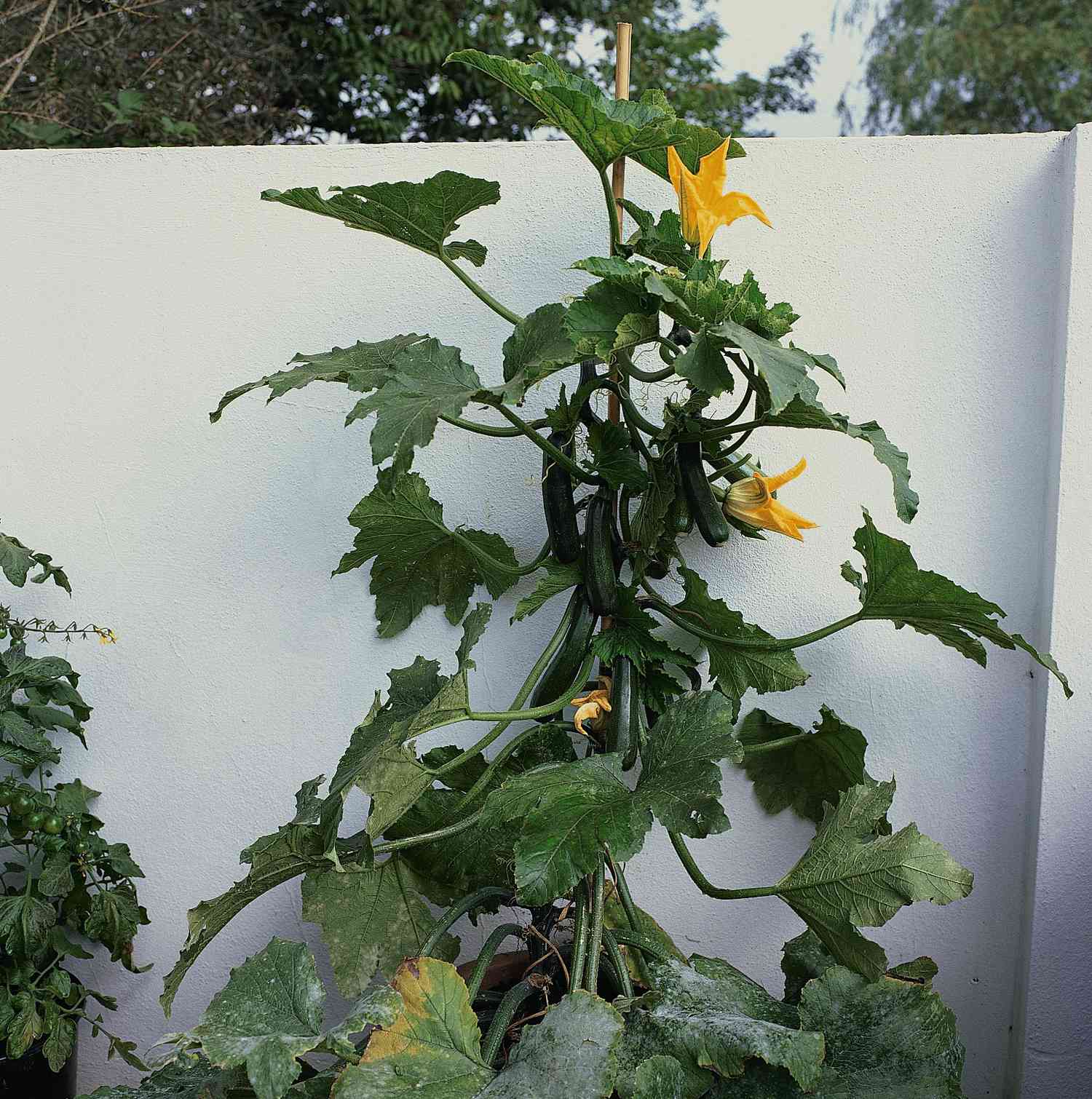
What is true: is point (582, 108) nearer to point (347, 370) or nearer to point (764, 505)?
point (347, 370)

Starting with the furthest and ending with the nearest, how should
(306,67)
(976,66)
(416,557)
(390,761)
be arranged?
(976,66)
(306,67)
(416,557)
(390,761)

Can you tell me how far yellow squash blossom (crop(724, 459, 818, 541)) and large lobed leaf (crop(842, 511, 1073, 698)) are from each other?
105 mm

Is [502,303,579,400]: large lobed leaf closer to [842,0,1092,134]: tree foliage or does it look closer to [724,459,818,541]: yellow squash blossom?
[724,459,818,541]: yellow squash blossom

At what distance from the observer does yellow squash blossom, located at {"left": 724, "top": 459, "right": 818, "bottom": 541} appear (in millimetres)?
1381

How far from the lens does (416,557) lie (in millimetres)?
1524

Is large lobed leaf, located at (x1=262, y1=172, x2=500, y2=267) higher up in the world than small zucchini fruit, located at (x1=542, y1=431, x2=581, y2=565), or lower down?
higher up

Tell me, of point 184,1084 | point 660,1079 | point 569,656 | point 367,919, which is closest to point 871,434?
point 569,656

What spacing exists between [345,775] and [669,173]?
0.75 meters

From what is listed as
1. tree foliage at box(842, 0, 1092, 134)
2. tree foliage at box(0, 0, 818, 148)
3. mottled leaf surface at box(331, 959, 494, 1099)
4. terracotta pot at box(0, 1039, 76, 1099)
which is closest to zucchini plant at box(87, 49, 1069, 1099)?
mottled leaf surface at box(331, 959, 494, 1099)

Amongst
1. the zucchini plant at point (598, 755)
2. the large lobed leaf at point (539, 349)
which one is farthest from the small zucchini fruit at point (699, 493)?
the large lobed leaf at point (539, 349)

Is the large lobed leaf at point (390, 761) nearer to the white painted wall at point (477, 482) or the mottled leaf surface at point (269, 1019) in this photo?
the mottled leaf surface at point (269, 1019)

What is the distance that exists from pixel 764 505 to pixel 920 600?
0.22 m

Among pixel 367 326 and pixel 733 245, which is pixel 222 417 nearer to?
pixel 367 326

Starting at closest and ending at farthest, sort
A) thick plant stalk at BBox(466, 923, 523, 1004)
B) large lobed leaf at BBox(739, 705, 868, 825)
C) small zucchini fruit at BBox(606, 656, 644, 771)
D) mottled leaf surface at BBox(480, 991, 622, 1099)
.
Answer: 1. mottled leaf surface at BBox(480, 991, 622, 1099)
2. thick plant stalk at BBox(466, 923, 523, 1004)
3. small zucchini fruit at BBox(606, 656, 644, 771)
4. large lobed leaf at BBox(739, 705, 868, 825)
